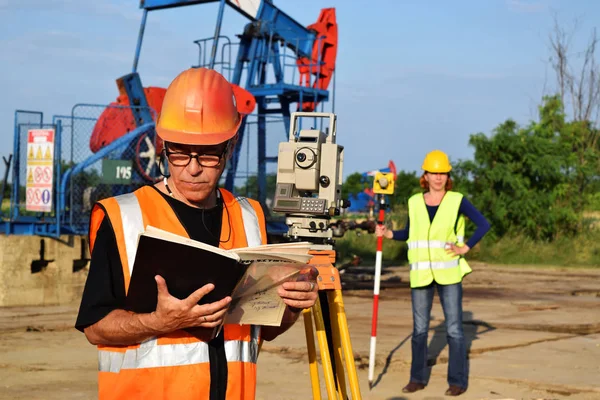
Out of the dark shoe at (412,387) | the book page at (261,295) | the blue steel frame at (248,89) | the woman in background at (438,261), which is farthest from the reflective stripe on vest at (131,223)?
the blue steel frame at (248,89)

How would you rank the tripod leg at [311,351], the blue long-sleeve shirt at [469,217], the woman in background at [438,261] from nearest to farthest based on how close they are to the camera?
the tripod leg at [311,351] → the woman in background at [438,261] → the blue long-sleeve shirt at [469,217]

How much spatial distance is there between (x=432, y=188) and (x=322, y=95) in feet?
30.5

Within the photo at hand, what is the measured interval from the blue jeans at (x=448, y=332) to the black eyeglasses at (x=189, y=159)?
5.24 metres

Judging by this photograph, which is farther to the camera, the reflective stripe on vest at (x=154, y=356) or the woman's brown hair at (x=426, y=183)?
the woman's brown hair at (x=426, y=183)

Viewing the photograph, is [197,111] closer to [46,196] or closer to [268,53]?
[46,196]

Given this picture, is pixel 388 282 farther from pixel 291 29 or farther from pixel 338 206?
pixel 338 206

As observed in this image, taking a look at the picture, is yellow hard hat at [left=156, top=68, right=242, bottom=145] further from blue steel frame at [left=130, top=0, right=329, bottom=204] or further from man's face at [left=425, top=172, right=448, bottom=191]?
blue steel frame at [left=130, top=0, right=329, bottom=204]

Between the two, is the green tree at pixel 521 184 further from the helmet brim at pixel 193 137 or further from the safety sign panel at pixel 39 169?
the helmet brim at pixel 193 137

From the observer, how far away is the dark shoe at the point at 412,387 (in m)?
7.65

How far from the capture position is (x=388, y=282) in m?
18.4

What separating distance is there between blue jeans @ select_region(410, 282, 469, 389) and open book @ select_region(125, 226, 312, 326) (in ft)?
17.2

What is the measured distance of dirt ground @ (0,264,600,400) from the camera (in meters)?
7.66

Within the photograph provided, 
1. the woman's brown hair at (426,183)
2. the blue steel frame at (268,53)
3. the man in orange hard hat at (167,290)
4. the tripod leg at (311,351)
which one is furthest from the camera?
the blue steel frame at (268,53)

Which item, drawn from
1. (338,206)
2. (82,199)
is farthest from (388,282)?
(338,206)
